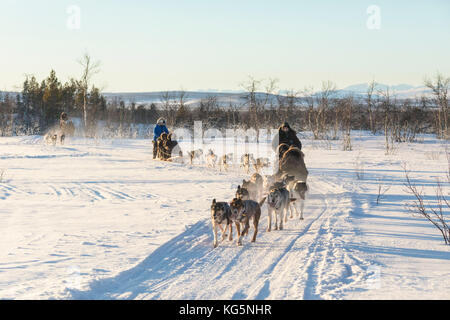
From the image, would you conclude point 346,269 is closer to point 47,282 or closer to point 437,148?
point 47,282

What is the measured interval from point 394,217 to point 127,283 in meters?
5.71

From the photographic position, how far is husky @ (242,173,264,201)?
8.88 meters

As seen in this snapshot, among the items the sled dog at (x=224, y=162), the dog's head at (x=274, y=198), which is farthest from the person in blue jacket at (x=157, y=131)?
the dog's head at (x=274, y=198)

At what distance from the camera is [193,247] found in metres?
6.14

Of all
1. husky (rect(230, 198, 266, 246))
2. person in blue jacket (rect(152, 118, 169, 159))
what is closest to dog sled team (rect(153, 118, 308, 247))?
husky (rect(230, 198, 266, 246))

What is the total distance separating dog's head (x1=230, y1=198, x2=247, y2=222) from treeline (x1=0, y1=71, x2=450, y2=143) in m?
23.5

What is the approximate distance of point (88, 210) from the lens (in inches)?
339

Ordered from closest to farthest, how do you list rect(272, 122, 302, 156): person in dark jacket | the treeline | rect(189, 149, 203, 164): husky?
rect(272, 122, 302, 156): person in dark jacket, rect(189, 149, 203, 164): husky, the treeline

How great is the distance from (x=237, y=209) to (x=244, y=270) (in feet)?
4.03

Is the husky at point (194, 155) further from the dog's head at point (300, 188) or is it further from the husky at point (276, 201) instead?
the husky at point (276, 201)

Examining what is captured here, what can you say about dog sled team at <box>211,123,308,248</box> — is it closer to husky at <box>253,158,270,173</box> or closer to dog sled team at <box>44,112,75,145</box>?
husky at <box>253,158,270,173</box>

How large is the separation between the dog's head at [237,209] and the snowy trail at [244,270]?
44 centimetres

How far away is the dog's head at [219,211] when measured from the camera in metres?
6.03
